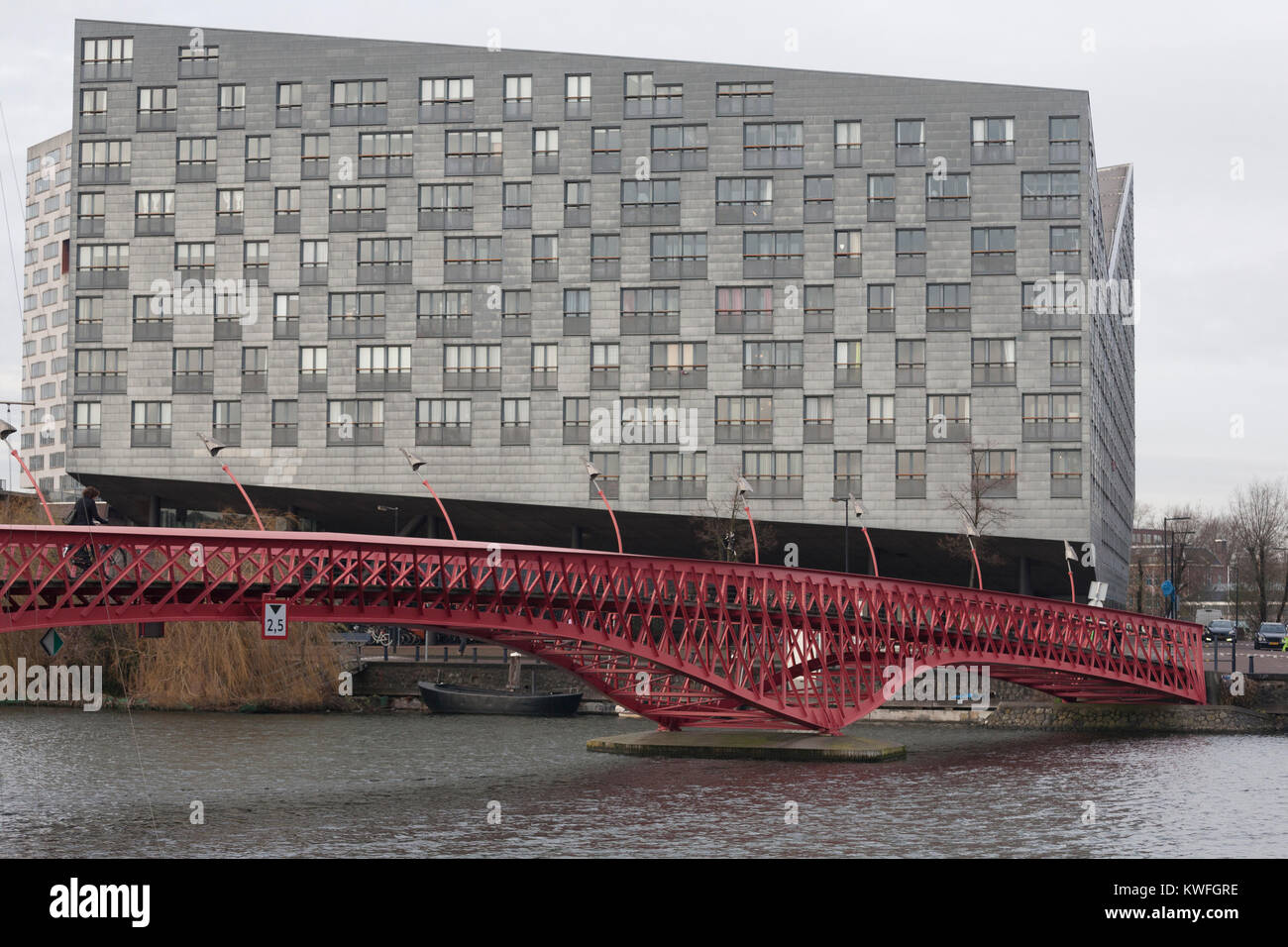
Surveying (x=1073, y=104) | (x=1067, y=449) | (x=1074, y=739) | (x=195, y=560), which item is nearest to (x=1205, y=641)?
(x=1067, y=449)

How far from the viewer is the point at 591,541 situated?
344 feet

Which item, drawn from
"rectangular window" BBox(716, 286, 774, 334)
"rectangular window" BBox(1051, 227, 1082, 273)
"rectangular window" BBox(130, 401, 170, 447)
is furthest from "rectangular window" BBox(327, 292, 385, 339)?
"rectangular window" BBox(1051, 227, 1082, 273)

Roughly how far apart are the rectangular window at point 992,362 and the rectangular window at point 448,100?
3406cm

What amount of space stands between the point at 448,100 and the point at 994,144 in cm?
3336

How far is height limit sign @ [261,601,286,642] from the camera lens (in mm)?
42594

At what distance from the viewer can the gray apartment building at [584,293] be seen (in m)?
97.6

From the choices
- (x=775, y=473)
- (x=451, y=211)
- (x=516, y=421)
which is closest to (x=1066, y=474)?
(x=775, y=473)

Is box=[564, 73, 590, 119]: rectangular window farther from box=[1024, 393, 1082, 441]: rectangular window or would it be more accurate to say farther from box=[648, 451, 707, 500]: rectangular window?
box=[1024, 393, 1082, 441]: rectangular window

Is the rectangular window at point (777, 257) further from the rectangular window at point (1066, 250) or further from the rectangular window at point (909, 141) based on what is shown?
the rectangular window at point (1066, 250)

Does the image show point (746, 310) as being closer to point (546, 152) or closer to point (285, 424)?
point (546, 152)

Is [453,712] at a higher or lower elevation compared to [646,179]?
lower

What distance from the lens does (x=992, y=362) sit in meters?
97.6
